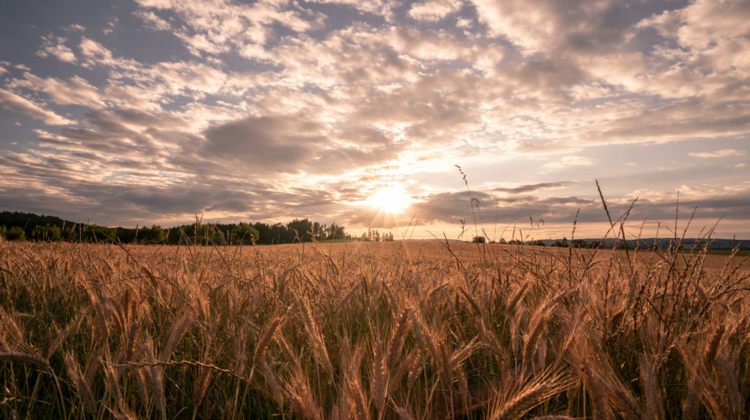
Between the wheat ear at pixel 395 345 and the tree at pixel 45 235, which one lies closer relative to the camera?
the wheat ear at pixel 395 345

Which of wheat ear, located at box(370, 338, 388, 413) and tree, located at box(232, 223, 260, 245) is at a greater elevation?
tree, located at box(232, 223, 260, 245)

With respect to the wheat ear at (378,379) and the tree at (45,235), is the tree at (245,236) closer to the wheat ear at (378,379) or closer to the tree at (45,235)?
the wheat ear at (378,379)

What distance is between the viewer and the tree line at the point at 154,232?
14.4 feet

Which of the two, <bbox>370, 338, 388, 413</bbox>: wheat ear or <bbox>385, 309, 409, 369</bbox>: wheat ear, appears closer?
<bbox>370, 338, 388, 413</bbox>: wheat ear

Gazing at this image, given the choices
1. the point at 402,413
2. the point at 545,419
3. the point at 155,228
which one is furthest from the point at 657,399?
the point at 155,228

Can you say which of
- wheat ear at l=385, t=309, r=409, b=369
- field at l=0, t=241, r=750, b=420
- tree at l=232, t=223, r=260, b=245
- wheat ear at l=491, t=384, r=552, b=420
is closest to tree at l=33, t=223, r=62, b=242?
tree at l=232, t=223, r=260, b=245

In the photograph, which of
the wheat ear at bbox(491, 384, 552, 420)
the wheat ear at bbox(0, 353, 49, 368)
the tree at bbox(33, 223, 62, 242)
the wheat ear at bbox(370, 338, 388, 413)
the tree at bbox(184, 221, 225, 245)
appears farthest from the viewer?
the tree at bbox(33, 223, 62, 242)

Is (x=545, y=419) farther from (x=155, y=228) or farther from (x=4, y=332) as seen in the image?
(x=155, y=228)

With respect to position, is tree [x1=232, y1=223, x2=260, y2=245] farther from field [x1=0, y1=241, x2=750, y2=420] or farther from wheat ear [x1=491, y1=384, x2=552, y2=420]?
wheat ear [x1=491, y1=384, x2=552, y2=420]

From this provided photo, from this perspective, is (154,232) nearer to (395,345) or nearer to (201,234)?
(201,234)

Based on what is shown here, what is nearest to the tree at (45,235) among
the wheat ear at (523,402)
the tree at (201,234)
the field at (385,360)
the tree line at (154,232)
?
the tree line at (154,232)

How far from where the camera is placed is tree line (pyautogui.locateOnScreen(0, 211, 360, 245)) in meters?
4.40

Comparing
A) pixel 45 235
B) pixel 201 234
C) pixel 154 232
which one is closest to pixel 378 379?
pixel 201 234

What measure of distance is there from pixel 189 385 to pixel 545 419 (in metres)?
1.69
